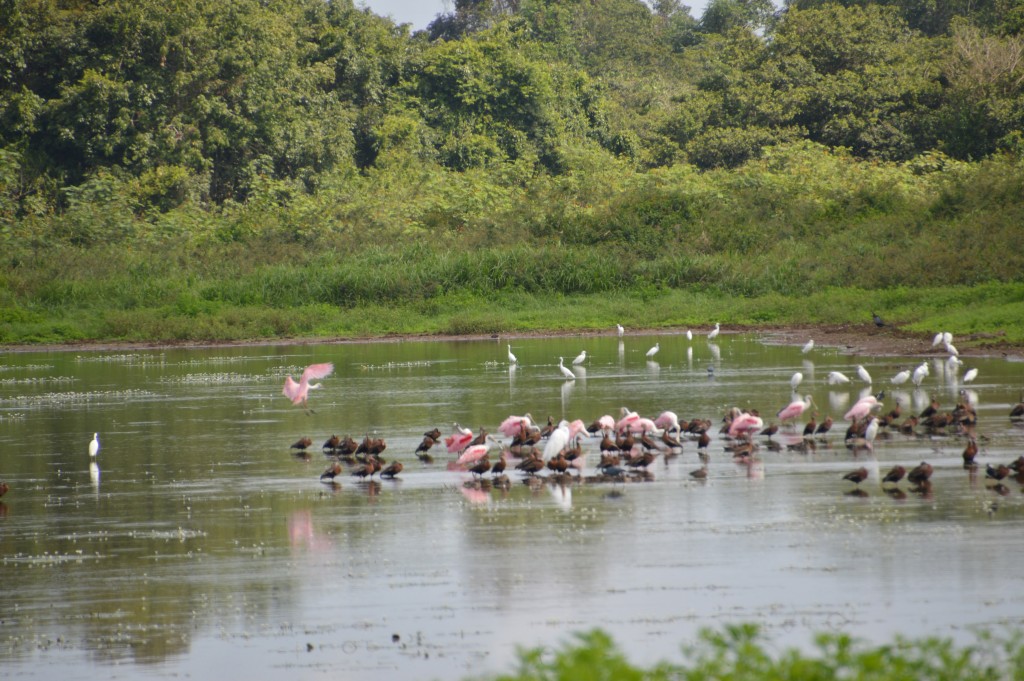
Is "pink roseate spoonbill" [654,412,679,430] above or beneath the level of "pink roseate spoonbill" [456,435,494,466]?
above

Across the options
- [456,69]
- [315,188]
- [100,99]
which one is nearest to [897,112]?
[456,69]

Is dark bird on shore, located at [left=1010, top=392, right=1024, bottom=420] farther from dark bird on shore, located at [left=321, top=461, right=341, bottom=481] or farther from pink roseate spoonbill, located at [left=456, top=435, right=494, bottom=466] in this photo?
dark bird on shore, located at [left=321, top=461, right=341, bottom=481]

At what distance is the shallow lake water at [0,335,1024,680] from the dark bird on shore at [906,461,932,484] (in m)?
0.22

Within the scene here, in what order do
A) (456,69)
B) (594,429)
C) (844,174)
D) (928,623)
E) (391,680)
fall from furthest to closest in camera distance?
1. (456,69)
2. (844,174)
3. (594,429)
4. (928,623)
5. (391,680)

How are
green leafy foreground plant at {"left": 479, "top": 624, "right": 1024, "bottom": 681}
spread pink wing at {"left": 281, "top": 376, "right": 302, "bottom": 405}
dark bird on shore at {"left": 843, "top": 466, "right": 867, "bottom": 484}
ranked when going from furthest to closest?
spread pink wing at {"left": 281, "top": 376, "right": 302, "bottom": 405} < dark bird on shore at {"left": 843, "top": 466, "right": 867, "bottom": 484} < green leafy foreground plant at {"left": 479, "top": 624, "right": 1024, "bottom": 681}

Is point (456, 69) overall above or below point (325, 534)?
above

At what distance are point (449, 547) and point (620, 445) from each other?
4068 mm

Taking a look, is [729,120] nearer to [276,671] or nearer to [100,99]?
[100,99]

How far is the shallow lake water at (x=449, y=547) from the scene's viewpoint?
8.77 metres

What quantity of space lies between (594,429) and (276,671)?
8.75 meters

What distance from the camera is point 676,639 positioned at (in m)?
8.52

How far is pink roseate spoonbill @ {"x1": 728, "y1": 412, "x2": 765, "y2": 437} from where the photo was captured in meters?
15.8

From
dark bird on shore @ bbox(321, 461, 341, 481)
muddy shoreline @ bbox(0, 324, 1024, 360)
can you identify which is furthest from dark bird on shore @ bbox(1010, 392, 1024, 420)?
dark bird on shore @ bbox(321, 461, 341, 481)

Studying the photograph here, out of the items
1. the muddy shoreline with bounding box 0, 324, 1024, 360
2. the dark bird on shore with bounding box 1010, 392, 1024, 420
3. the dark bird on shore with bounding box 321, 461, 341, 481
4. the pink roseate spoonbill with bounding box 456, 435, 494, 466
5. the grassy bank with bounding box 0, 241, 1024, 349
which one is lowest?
the dark bird on shore with bounding box 321, 461, 341, 481
